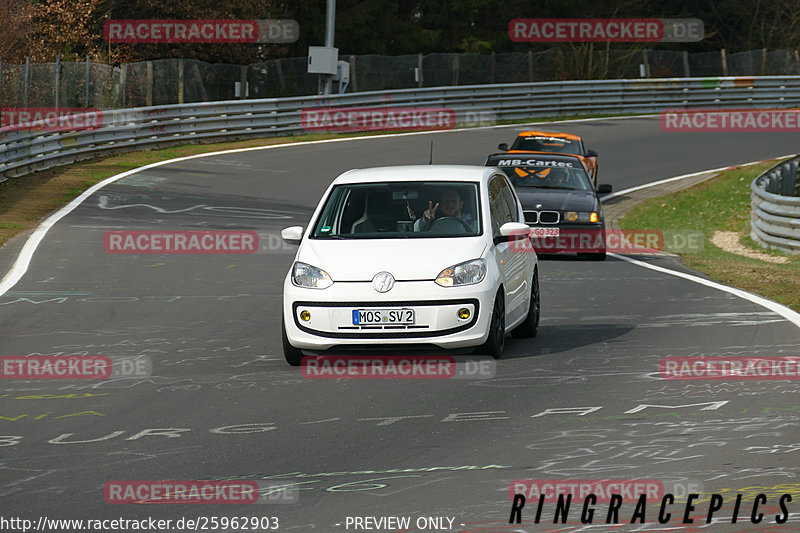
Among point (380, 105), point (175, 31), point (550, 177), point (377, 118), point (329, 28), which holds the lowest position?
point (550, 177)

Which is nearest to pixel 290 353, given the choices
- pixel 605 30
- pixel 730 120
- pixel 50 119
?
pixel 50 119

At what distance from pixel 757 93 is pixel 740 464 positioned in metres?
40.5

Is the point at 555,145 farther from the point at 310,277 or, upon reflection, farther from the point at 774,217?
the point at 310,277

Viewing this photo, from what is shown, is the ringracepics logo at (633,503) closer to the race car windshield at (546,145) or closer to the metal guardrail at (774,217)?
the metal guardrail at (774,217)

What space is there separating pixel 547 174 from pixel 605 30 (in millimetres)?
36422

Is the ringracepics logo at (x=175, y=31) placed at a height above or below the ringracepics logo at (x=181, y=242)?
above

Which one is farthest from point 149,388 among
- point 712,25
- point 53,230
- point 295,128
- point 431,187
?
point 712,25

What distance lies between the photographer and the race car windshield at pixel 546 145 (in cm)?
2702

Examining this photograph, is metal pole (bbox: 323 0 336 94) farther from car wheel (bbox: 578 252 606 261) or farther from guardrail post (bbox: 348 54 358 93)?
car wheel (bbox: 578 252 606 261)

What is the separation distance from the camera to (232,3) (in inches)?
1866

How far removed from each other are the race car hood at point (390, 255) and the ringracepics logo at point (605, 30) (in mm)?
41199

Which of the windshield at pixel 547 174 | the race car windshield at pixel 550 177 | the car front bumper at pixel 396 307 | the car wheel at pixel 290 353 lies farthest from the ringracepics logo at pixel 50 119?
the car front bumper at pixel 396 307

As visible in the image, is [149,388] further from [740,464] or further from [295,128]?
[295,128]

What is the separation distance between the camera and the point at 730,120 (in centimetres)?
4388
